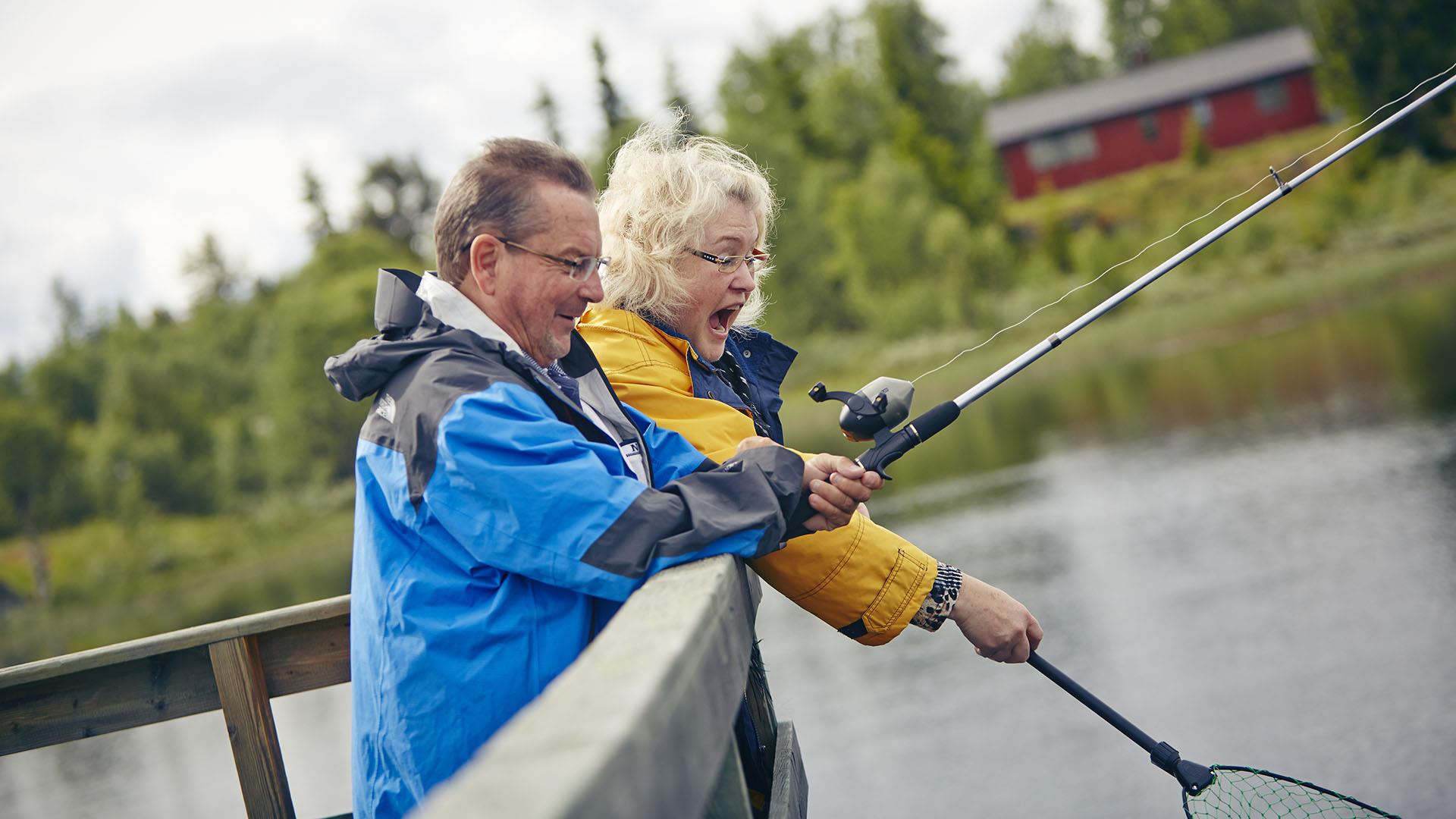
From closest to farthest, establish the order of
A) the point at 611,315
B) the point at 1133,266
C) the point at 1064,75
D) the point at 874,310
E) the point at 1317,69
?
the point at 611,315 → the point at 1133,266 → the point at 874,310 → the point at 1317,69 → the point at 1064,75

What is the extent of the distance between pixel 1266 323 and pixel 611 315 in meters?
30.3

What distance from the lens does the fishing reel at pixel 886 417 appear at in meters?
2.83

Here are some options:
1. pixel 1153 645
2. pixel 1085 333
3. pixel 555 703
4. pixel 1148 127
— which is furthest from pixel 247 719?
pixel 1148 127

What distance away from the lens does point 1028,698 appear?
9875 mm

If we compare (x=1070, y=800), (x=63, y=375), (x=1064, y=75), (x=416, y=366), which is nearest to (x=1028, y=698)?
(x=1070, y=800)

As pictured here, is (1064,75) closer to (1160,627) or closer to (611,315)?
→ (1160,627)

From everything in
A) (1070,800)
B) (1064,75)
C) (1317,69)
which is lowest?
(1070,800)

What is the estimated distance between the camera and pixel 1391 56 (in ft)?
129

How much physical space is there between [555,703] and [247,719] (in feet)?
5.97

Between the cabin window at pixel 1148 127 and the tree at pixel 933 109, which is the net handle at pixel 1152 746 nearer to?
the tree at pixel 933 109

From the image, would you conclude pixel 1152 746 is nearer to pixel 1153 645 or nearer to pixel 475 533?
pixel 475 533

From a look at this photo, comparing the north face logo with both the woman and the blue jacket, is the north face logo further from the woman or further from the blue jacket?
the woman

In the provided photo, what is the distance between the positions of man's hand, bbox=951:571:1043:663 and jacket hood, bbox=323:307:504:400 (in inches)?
50.2

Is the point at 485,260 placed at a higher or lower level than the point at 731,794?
higher
